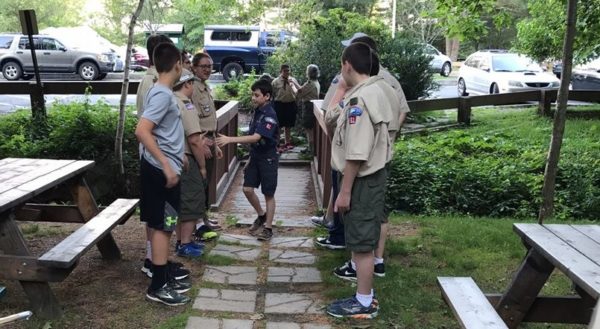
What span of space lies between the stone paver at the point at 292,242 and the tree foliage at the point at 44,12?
117 ft

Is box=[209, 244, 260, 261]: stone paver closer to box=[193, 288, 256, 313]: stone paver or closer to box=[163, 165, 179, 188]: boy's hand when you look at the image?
box=[193, 288, 256, 313]: stone paver

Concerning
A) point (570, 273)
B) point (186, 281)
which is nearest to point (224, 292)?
point (186, 281)

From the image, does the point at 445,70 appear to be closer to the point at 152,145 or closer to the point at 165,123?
the point at 165,123

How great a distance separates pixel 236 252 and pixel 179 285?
1.00 meters

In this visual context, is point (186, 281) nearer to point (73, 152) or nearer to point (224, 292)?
point (224, 292)

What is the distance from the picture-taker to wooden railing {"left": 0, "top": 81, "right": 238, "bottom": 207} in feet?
23.0

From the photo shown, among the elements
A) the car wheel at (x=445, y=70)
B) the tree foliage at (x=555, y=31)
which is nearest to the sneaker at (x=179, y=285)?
the tree foliage at (x=555, y=31)

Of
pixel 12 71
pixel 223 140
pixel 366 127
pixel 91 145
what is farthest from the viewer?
pixel 12 71

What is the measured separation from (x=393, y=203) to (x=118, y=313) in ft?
14.5

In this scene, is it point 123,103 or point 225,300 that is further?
point 123,103

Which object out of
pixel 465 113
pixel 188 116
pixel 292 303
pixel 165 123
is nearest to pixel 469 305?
pixel 292 303

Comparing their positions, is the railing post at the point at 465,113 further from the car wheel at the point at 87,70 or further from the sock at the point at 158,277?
Answer: the car wheel at the point at 87,70

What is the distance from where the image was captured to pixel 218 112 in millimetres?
7027

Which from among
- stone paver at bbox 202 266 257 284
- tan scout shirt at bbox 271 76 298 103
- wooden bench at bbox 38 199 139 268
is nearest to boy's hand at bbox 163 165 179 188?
wooden bench at bbox 38 199 139 268
